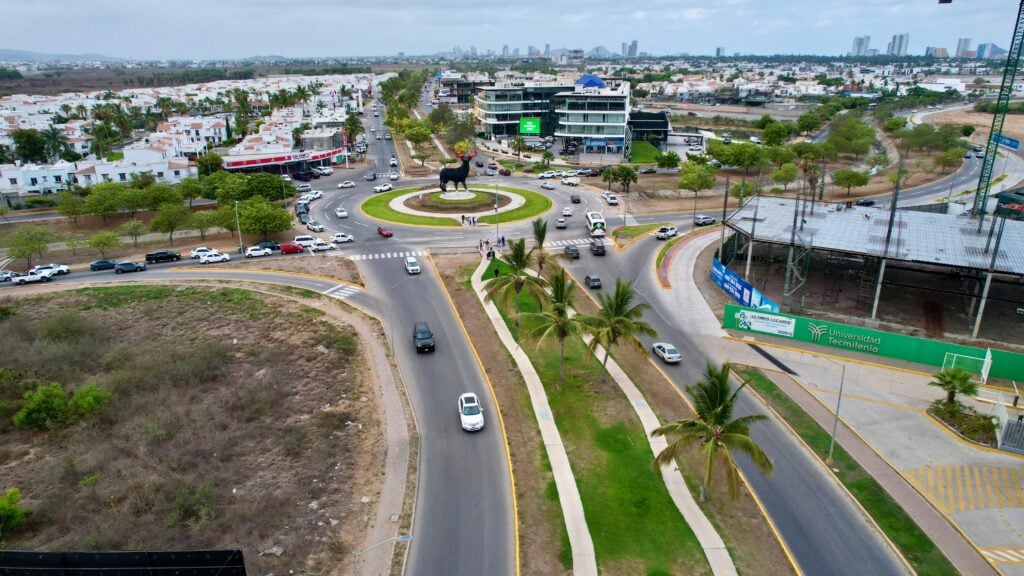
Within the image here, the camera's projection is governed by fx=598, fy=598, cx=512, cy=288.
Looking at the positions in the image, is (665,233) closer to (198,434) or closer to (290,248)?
(290,248)

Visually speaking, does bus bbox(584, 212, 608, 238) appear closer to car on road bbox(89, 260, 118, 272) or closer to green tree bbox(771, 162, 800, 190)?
green tree bbox(771, 162, 800, 190)

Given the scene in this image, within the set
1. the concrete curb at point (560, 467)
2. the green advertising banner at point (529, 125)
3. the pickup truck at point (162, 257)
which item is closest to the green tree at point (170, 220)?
the pickup truck at point (162, 257)

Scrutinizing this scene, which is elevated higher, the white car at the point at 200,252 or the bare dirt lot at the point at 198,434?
the white car at the point at 200,252

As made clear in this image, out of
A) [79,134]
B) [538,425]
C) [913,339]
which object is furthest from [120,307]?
[79,134]

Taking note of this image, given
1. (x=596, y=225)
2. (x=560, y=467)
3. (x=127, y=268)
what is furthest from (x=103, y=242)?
(x=560, y=467)

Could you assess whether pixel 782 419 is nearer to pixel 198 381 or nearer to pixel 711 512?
pixel 711 512

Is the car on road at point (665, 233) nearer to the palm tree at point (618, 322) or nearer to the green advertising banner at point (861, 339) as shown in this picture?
the green advertising banner at point (861, 339)
